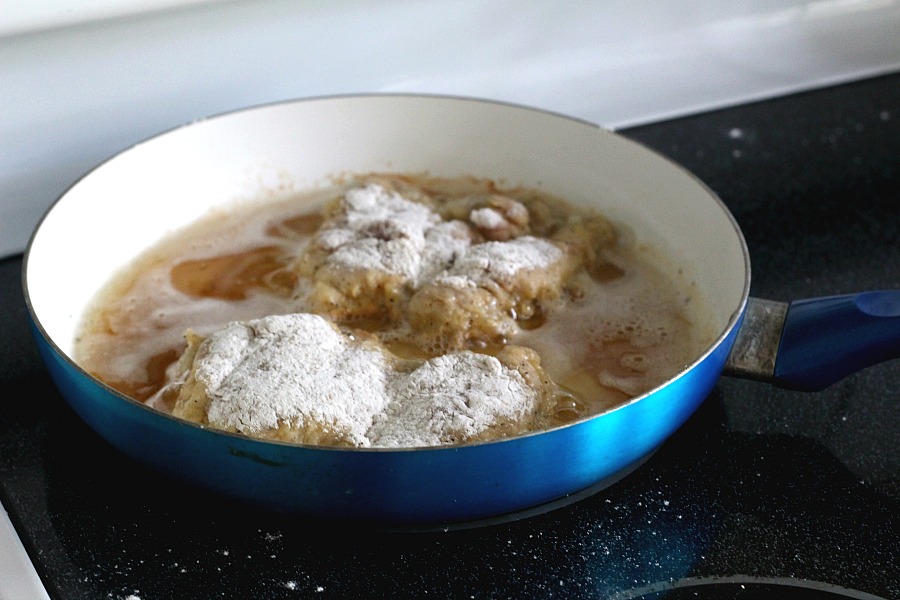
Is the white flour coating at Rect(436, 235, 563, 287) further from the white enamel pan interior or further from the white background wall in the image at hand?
the white background wall

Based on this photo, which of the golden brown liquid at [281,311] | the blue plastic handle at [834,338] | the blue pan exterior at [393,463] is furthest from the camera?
the golden brown liquid at [281,311]

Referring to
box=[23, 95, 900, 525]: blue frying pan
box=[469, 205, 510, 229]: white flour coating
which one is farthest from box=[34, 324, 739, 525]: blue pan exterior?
box=[469, 205, 510, 229]: white flour coating

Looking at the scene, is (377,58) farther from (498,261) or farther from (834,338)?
(834,338)

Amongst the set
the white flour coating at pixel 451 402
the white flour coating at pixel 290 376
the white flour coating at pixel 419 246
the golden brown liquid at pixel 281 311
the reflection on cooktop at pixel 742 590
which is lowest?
the reflection on cooktop at pixel 742 590

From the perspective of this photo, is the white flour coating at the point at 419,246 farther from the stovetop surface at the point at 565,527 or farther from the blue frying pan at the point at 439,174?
the stovetop surface at the point at 565,527

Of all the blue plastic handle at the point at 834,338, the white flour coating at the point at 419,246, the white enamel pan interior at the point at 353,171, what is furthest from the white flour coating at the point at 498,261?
the blue plastic handle at the point at 834,338

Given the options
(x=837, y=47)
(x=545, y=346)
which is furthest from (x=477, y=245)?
(x=837, y=47)

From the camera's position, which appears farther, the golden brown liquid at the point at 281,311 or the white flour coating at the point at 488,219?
the white flour coating at the point at 488,219
